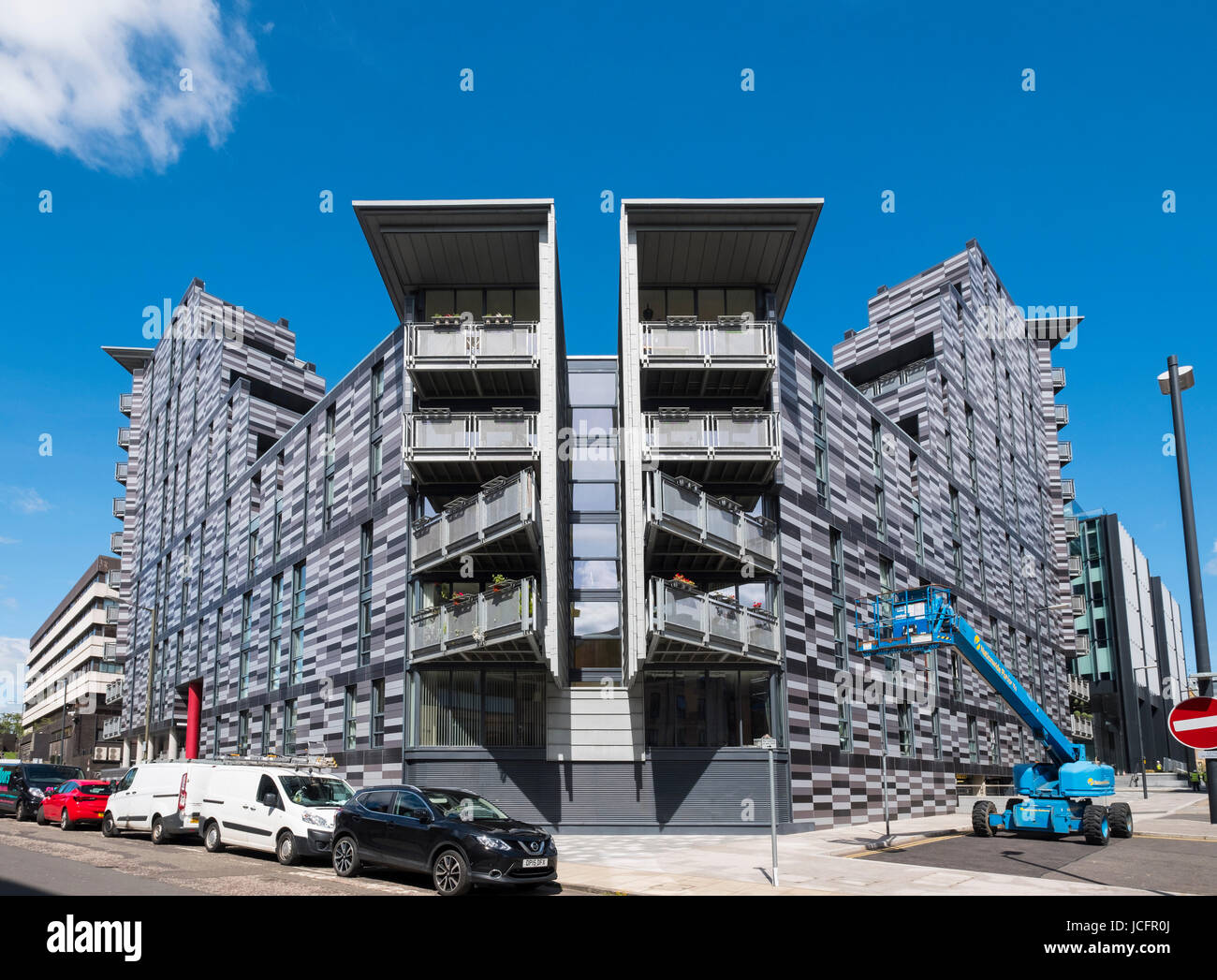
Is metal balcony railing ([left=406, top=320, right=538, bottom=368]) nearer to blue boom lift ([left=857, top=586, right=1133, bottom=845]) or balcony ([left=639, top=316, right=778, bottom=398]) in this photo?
balcony ([left=639, top=316, right=778, bottom=398])

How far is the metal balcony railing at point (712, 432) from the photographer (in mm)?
27344

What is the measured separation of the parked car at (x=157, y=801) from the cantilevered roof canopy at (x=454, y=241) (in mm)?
14499

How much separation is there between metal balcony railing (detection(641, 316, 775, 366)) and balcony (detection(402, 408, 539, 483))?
3.92 m

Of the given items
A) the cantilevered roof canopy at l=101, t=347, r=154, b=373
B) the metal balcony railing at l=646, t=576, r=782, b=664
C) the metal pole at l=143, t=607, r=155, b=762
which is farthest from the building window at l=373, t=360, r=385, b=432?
the cantilevered roof canopy at l=101, t=347, r=154, b=373

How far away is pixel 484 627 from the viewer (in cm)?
2511

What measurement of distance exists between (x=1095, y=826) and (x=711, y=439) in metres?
12.8

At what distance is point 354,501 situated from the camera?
1266 inches

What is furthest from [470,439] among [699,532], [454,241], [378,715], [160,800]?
[160,800]

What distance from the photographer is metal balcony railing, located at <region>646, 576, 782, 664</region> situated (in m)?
24.6

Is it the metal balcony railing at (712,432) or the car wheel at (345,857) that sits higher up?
the metal balcony railing at (712,432)

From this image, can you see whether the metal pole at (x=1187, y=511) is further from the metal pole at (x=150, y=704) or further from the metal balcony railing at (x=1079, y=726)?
the metal balcony railing at (x=1079, y=726)

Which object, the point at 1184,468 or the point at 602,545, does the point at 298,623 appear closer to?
the point at 602,545

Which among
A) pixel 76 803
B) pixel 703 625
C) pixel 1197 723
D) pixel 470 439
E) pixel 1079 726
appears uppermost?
pixel 470 439

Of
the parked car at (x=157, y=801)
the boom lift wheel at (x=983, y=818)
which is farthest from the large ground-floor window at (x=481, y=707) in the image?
the boom lift wheel at (x=983, y=818)
